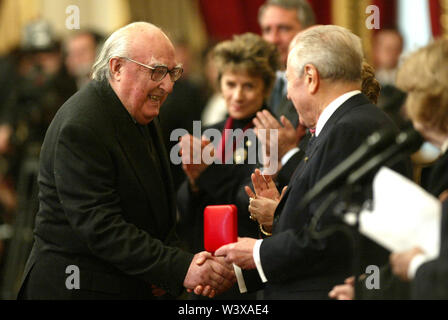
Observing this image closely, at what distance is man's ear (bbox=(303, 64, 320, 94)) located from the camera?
3.09 metres

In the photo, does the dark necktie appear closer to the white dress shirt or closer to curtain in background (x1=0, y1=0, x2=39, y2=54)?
the white dress shirt

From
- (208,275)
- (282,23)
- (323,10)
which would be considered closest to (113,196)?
(208,275)

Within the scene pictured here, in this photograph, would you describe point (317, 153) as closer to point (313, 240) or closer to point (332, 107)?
point (332, 107)

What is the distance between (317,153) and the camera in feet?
9.95

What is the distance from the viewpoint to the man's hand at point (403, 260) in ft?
8.30

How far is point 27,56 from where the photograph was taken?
24.4 ft

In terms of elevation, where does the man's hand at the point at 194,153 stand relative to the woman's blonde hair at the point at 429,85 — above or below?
below

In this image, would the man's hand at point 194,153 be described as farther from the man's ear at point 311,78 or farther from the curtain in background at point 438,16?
the curtain in background at point 438,16

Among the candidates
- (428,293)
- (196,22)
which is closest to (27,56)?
(196,22)

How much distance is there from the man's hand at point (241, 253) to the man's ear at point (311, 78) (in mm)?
645

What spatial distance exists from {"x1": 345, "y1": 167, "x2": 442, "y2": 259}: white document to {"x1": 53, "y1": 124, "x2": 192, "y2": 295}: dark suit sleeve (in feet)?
3.53

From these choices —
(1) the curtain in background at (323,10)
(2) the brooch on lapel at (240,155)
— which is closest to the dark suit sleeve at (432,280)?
(2) the brooch on lapel at (240,155)

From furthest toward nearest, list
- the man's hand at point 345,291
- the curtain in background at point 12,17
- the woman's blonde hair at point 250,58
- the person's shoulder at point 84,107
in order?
the curtain in background at point 12,17 → the woman's blonde hair at point 250,58 → the person's shoulder at point 84,107 → the man's hand at point 345,291
